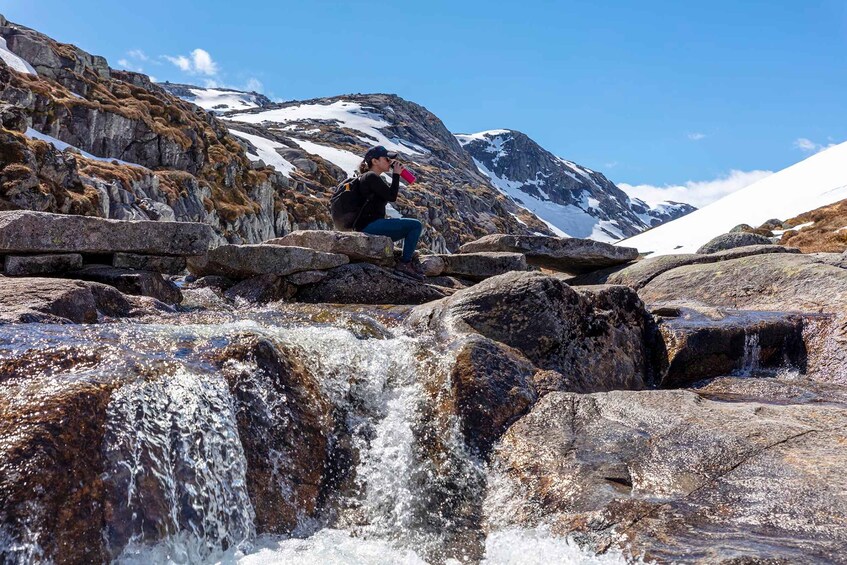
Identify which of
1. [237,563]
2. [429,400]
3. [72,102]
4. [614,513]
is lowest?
[237,563]

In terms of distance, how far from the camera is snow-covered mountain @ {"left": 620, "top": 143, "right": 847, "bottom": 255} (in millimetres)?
52000

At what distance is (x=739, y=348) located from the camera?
1180 centimetres

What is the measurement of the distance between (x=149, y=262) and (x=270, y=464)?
7.82m

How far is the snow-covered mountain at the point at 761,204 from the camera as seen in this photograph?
52000 mm

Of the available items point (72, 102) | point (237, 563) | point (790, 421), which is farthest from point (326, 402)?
point (72, 102)

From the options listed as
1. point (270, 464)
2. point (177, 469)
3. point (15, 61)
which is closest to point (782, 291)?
point (270, 464)

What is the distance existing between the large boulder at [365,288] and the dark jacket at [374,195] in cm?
135

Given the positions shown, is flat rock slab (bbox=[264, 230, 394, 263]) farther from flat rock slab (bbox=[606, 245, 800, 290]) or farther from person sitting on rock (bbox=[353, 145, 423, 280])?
flat rock slab (bbox=[606, 245, 800, 290])

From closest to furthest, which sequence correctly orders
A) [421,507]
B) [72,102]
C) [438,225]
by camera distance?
[421,507] < [72,102] < [438,225]

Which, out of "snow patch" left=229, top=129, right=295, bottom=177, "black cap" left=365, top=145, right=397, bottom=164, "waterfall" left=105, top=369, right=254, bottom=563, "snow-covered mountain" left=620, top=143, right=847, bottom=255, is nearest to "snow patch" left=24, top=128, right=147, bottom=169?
"snow patch" left=229, top=129, right=295, bottom=177

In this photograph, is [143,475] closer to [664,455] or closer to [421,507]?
[421,507]

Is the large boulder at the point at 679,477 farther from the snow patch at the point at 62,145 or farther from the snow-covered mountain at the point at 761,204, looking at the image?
the snow patch at the point at 62,145

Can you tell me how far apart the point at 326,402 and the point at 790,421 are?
18.9 ft

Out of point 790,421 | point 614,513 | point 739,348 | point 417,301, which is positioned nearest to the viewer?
point 614,513
